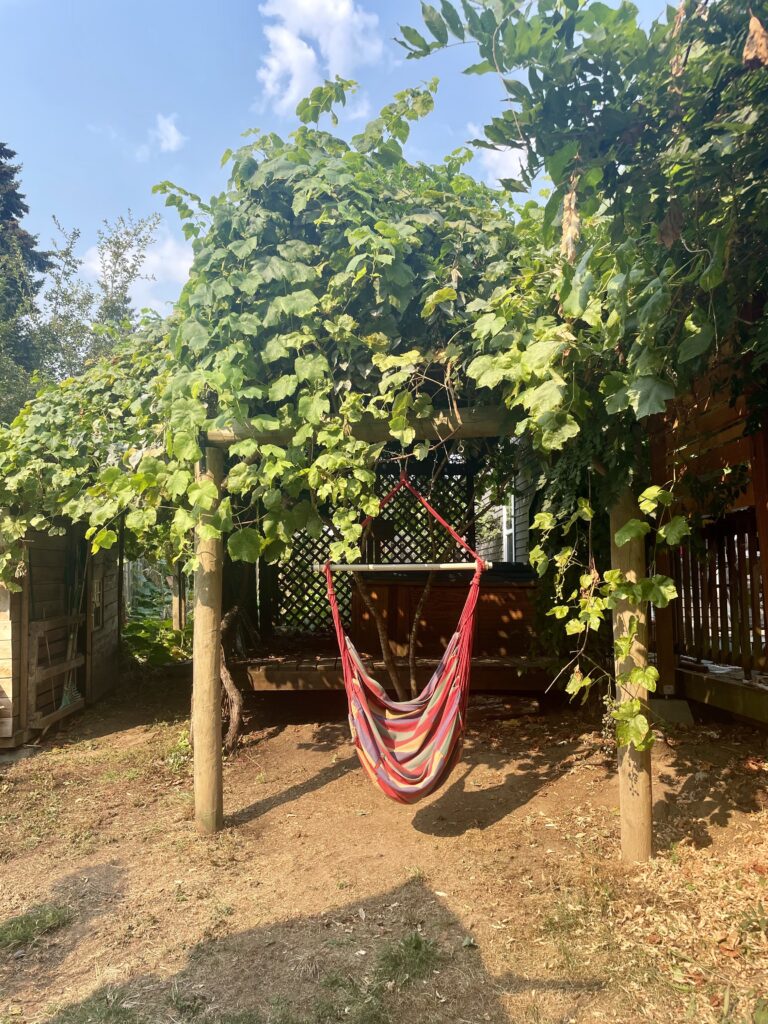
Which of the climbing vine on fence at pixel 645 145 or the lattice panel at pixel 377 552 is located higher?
the climbing vine on fence at pixel 645 145

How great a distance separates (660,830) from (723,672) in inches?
48.7

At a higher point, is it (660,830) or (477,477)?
(477,477)

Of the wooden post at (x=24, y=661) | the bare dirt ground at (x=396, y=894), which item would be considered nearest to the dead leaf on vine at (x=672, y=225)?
the bare dirt ground at (x=396, y=894)

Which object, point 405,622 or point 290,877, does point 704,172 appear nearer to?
point 290,877

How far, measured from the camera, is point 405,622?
4.89 metres

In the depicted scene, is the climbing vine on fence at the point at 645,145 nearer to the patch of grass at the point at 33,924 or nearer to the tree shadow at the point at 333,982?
the tree shadow at the point at 333,982

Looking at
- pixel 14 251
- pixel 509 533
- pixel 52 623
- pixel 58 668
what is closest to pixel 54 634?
pixel 52 623

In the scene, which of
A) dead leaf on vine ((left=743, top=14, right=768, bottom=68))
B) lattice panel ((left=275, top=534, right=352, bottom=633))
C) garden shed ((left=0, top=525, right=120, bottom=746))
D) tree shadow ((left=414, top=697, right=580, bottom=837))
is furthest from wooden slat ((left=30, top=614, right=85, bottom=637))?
dead leaf on vine ((left=743, top=14, right=768, bottom=68))

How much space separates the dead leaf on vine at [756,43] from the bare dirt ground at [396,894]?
216 centimetres

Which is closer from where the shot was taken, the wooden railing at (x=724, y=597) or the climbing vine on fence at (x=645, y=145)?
the climbing vine on fence at (x=645, y=145)

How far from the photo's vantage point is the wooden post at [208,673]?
2.93 metres

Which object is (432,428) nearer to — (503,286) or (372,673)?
(503,286)

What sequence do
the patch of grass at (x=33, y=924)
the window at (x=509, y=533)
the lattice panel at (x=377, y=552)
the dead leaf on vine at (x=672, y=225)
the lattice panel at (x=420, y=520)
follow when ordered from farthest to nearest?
the window at (x=509, y=533)
the lattice panel at (x=377, y=552)
the lattice panel at (x=420, y=520)
the patch of grass at (x=33, y=924)
the dead leaf on vine at (x=672, y=225)

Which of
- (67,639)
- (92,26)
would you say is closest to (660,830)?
(67,639)
